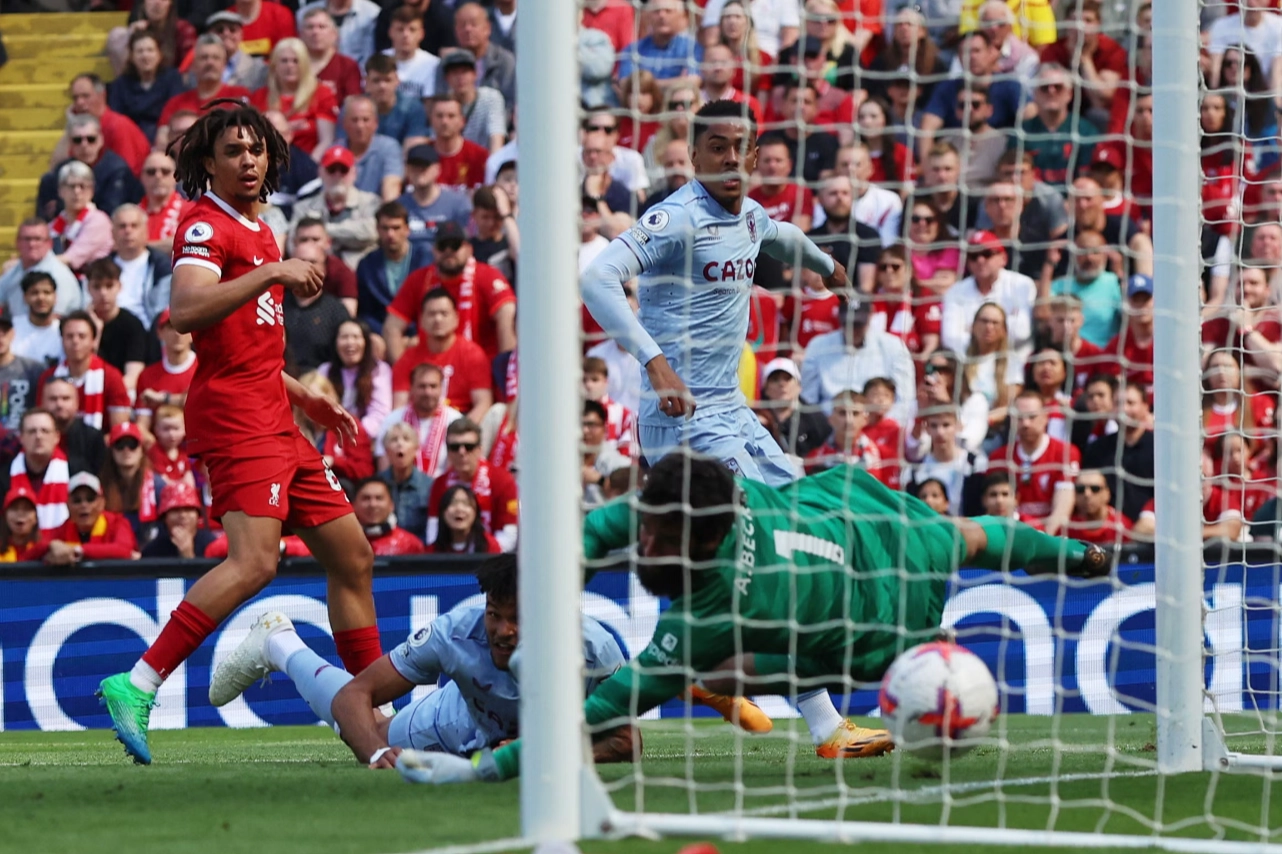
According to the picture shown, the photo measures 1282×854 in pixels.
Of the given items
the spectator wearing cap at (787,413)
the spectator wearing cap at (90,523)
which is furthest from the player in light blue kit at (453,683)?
the spectator wearing cap at (90,523)

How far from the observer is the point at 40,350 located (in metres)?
11.2

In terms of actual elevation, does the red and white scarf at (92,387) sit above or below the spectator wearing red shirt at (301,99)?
below

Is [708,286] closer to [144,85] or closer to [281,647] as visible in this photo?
[281,647]

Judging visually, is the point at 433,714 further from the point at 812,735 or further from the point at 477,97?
the point at 477,97

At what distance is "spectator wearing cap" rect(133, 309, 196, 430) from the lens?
10.6 meters

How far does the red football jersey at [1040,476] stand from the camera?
9258 millimetres

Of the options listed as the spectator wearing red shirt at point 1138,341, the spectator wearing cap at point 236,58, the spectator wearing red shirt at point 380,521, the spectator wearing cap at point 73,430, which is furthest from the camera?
the spectator wearing cap at point 236,58

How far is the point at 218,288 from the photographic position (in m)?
5.82

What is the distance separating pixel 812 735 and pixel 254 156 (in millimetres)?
2768

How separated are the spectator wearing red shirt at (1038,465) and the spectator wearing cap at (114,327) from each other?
511 cm

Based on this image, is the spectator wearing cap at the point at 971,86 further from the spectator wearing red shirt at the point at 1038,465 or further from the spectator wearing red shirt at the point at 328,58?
the spectator wearing red shirt at the point at 328,58

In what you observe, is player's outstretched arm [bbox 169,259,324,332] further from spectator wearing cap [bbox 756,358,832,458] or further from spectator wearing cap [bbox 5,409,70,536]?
spectator wearing cap [bbox 5,409,70,536]

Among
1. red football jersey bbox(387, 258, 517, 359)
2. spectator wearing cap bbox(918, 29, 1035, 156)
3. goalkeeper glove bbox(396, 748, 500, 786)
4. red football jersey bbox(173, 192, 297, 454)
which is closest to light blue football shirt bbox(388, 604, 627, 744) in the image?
goalkeeper glove bbox(396, 748, 500, 786)

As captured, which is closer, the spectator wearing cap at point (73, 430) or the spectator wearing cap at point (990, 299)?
the spectator wearing cap at point (990, 299)
